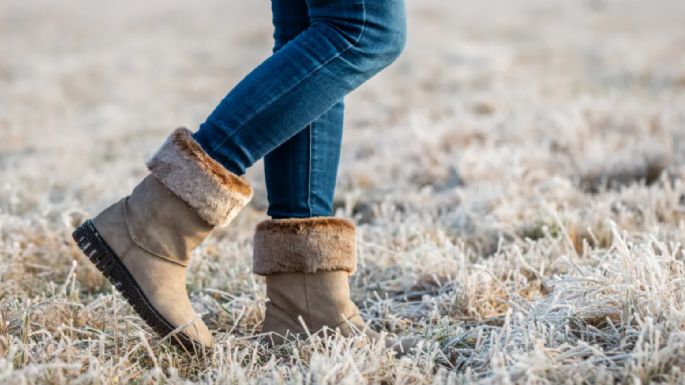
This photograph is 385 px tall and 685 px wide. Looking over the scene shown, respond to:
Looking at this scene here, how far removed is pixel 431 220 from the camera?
2826 millimetres

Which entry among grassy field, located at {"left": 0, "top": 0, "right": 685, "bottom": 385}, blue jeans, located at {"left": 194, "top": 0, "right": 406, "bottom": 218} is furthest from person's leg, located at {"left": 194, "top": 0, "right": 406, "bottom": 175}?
grassy field, located at {"left": 0, "top": 0, "right": 685, "bottom": 385}

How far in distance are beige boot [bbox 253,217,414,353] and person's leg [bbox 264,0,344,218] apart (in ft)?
0.14

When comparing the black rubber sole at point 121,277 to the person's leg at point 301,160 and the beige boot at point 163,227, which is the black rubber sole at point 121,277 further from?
the person's leg at point 301,160

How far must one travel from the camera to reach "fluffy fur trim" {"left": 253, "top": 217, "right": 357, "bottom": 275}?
65.7 inches

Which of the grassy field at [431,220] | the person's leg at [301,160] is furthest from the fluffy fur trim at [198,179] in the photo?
the grassy field at [431,220]

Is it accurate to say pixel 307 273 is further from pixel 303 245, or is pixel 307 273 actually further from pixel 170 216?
pixel 170 216

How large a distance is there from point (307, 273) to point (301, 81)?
44 cm

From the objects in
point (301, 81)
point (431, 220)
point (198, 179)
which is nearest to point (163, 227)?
point (198, 179)

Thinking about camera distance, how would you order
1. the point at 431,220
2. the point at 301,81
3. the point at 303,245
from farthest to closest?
the point at 431,220, the point at 303,245, the point at 301,81

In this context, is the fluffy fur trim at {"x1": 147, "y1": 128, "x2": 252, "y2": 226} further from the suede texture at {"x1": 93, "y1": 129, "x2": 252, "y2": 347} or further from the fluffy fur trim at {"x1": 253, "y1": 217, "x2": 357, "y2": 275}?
the fluffy fur trim at {"x1": 253, "y1": 217, "x2": 357, "y2": 275}

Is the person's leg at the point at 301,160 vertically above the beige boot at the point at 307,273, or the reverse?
the person's leg at the point at 301,160

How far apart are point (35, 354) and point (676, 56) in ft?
26.0

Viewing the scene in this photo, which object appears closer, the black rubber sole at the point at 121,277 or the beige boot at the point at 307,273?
the black rubber sole at the point at 121,277

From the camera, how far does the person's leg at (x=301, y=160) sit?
1.67 m
